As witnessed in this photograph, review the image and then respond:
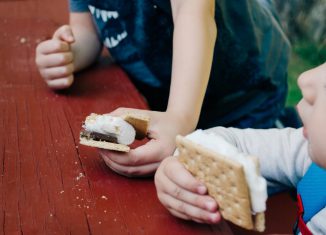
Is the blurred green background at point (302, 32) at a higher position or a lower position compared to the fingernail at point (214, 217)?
lower

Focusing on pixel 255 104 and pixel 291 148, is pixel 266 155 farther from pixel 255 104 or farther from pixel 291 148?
pixel 255 104

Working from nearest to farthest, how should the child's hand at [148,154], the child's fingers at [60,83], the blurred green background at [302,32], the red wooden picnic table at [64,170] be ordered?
the red wooden picnic table at [64,170], the child's hand at [148,154], the child's fingers at [60,83], the blurred green background at [302,32]

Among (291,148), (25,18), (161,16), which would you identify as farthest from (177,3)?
(25,18)

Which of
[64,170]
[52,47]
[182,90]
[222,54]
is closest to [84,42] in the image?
[52,47]

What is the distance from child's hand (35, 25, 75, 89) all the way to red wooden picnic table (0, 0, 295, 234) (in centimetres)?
3

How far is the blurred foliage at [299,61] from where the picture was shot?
2.00 meters

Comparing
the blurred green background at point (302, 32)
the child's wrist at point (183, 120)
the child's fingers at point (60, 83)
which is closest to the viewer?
the child's wrist at point (183, 120)

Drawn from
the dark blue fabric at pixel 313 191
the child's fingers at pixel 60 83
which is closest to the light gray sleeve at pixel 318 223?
the dark blue fabric at pixel 313 191

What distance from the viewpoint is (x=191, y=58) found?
108cm

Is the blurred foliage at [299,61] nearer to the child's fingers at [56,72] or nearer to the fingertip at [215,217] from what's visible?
the child's fingers at [56,72]

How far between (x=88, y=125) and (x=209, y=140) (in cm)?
24

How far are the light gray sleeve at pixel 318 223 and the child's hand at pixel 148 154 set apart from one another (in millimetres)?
268

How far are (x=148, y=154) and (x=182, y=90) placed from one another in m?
0.20

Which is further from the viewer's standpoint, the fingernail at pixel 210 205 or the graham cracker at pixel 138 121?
the graham cracker at pixel 138 121
